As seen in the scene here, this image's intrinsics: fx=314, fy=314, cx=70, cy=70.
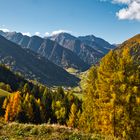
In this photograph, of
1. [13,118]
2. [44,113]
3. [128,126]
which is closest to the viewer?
[128,126]

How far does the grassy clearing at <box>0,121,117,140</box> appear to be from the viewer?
77.2ft

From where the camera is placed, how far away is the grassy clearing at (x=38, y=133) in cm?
2352

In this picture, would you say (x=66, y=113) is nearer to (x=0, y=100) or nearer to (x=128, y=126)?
(x=0, y=100)

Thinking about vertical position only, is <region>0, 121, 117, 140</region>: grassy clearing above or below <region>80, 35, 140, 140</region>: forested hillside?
below

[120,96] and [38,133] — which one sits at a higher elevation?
[120,96]

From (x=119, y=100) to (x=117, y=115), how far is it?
1.87 m

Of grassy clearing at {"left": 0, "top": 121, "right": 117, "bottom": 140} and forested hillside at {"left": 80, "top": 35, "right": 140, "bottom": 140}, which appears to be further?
forested hillside at {"left": 80, "top": 35, "right": 140, "bottom": 140}

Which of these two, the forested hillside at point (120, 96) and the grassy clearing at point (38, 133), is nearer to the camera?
the grassy clearing at point (38, 133)

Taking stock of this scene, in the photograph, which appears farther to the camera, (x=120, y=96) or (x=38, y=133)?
(x=120, y=96)

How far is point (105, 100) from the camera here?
134 feet

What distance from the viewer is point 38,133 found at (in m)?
24.6

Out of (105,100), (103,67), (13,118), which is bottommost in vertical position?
(13,118)

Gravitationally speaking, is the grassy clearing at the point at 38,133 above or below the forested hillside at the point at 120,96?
below

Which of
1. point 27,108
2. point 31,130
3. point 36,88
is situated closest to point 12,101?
point 27,108
